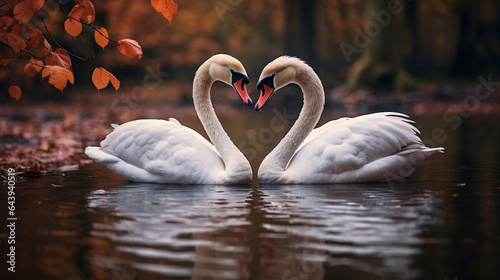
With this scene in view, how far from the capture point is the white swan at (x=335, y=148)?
7.98m

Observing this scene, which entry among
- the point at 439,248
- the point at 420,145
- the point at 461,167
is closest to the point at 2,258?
the point at 439,248

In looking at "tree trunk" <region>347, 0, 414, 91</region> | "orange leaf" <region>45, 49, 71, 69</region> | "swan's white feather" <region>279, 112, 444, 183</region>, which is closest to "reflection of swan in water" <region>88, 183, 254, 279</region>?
"swan's white feather" <region>279, 112, 444, 183</region>

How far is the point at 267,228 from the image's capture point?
554cm

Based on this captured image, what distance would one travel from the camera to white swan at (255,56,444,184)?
7.98 m

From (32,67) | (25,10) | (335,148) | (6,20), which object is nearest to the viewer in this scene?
(25,10)

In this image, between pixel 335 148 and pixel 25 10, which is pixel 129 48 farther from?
pixel 335 148

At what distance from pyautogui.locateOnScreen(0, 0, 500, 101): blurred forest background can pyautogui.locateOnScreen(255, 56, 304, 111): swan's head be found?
54.6ft

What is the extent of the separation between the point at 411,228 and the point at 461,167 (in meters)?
4.32

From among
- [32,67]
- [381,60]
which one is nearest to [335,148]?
[32,67]

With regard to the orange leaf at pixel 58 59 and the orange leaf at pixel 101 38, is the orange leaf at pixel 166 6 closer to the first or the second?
the orange leaf at pixel 101 38

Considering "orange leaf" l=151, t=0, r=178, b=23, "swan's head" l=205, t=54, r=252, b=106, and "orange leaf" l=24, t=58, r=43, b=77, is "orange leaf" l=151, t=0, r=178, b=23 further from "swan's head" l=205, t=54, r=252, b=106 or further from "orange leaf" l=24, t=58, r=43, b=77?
"swan's head" l=205, t=54, r=252, b=106

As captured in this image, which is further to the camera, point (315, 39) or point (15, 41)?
point (315, 39)

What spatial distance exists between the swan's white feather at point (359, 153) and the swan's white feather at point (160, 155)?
3.02ft

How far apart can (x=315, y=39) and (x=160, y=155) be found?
26.8 metres
